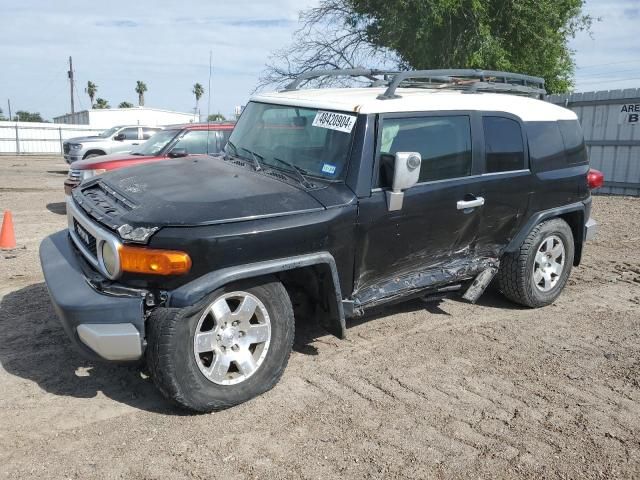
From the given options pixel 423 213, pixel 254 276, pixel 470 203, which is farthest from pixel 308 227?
pixel 470 203

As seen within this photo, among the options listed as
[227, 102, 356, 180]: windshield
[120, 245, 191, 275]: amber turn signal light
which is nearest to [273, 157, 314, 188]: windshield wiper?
[227, 102, 356, 180]: windshield

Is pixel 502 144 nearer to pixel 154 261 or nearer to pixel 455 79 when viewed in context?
pixel 455 79

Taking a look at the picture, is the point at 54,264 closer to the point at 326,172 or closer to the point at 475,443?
the point at 326,172

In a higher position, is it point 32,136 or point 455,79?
point 455,79

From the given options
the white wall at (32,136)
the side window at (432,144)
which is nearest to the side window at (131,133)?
the side window at (432,144)

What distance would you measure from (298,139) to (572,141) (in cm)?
292

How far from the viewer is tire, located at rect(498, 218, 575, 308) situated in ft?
17.1

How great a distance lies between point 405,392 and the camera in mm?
3803

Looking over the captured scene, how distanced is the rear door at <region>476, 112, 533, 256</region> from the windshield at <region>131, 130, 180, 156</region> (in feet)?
21.6

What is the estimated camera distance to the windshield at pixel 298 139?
4008mm

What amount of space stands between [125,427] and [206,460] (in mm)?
613

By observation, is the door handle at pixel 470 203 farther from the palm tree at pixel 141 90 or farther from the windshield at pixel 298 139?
the palm tree at pixel 141 90

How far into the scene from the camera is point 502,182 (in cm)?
483

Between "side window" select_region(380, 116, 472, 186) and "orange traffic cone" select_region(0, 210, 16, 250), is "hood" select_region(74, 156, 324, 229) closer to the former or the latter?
"side window" select_region(380, 116, 472, 186)
